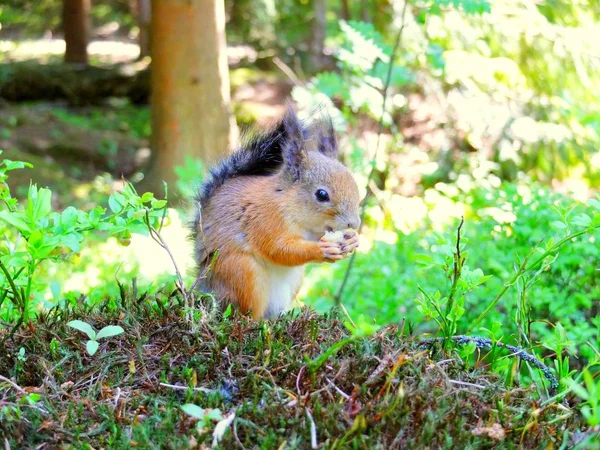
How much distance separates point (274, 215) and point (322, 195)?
0.66 feet

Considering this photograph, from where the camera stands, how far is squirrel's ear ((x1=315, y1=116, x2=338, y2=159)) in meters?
2.69

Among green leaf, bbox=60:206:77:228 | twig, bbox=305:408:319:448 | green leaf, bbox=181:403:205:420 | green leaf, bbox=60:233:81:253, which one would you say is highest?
green leaf, bbox=60:206:77:228

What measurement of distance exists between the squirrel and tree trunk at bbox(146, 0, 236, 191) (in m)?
4.34

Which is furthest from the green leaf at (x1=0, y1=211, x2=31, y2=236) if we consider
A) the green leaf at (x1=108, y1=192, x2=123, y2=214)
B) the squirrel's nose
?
the squirrel's nose

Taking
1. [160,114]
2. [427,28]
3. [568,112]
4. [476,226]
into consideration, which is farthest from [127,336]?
[160,114]

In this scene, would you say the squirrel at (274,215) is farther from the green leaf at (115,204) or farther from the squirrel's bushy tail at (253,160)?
the green leaf at (115,204)

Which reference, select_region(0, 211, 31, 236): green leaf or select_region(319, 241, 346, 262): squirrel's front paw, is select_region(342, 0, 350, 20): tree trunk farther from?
select_region(0, 211, 31, 236): green leaf

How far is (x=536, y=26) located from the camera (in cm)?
602

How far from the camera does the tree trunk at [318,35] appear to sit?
34.3ft

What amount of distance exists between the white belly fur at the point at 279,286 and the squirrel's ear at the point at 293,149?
350 mm

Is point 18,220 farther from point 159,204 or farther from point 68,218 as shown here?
point 159,204

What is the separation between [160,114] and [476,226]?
438 cm

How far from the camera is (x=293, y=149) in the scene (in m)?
2.48

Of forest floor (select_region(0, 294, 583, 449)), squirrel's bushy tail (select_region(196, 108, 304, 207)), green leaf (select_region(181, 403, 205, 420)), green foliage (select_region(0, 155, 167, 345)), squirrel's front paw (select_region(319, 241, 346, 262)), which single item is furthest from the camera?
squirrel's bushy tail (select_region(196, 108, 304, 207))
